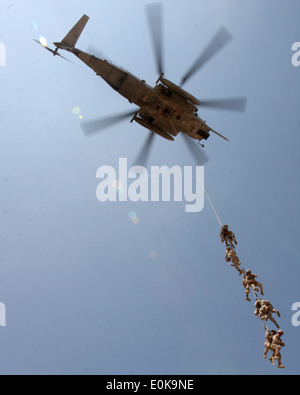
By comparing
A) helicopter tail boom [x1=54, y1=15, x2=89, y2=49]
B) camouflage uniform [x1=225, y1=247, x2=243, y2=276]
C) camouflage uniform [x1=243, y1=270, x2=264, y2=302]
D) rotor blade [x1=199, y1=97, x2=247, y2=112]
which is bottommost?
camouflage uniform [x1=243, y1=270, x2=264, y2=302]

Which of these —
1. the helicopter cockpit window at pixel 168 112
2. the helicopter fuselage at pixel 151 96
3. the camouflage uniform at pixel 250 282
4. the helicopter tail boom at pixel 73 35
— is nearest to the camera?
the camouflage uniform at pixel 250 282

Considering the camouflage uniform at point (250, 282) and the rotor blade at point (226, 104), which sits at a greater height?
the rotor blade at point (226, 104)

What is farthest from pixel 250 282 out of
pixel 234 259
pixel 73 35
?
pixel 73 35

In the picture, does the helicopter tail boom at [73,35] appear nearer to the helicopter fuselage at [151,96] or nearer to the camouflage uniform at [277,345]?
the helicopter fuselage at [151,96]

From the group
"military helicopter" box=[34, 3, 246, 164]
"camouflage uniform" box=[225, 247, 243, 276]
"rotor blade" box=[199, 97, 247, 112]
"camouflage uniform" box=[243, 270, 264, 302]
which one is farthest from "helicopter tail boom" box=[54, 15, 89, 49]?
"camouflage uniform" box=[243, 270, 264, 302]

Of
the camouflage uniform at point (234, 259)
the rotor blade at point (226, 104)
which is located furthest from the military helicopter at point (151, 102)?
the camouflage uniform at point (234, 259)

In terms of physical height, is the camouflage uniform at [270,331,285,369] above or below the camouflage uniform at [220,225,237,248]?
below

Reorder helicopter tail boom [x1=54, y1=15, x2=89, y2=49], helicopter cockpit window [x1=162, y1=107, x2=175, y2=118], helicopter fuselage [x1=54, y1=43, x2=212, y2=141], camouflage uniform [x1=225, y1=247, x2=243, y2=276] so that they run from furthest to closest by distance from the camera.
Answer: helicopter cockpit window [x1=162, y1=107, x2=175, y2=118], helicopter tail boom [x1=54, y1=15, x2=89, y2=49], helicopter fuselage [x1=54, y1=43, x2=212, y2=141], camouflage uniform [x1=225, y1=247, x2=243, y2=276]

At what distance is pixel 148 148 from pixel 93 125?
2.63 meters

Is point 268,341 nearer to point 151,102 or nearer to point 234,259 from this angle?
point 234,259

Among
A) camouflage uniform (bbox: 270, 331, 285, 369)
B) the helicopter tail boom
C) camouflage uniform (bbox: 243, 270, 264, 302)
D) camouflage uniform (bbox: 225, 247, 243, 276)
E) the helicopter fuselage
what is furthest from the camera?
the helicopter tail boom

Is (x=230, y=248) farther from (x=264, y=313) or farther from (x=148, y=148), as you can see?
(x=148, y=148)

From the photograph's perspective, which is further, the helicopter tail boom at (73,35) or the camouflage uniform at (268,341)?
the helicopter tail boom at (73,35)

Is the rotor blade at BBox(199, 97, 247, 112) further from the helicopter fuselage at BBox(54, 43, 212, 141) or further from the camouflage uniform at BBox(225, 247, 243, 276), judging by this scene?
the camouflage uniform at BBox(225, 247, 243, 276)
